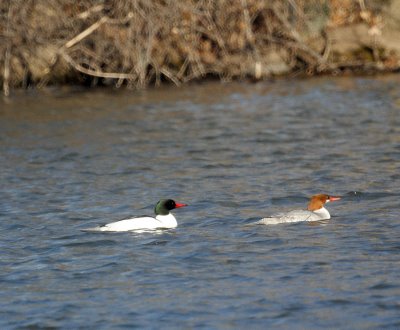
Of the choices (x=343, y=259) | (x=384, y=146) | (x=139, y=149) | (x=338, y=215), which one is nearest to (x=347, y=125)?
(x=384, y=146)

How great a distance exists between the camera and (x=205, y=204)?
1178 cm

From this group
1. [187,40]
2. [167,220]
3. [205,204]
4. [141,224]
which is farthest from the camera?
[187,40]

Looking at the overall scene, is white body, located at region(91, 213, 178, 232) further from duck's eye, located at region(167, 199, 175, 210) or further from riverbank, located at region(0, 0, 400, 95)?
riverbank, located at region(0, 0, 400, 95)

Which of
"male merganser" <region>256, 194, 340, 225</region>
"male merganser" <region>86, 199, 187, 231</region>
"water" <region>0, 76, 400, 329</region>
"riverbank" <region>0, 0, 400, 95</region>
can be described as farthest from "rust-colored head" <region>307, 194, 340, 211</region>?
"riverbank" <region>0, 0, 400, 95</region>

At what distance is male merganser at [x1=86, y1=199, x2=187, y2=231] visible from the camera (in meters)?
10.2

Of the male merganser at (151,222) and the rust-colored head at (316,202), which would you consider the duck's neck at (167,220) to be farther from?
the rust-colored head at (316,202)

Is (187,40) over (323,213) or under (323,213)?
over

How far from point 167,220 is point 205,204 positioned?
128cm

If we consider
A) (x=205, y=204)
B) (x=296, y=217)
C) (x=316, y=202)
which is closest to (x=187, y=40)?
(x=205, y=204)

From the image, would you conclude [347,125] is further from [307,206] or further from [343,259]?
[343,259]

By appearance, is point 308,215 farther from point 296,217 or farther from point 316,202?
point 316,202

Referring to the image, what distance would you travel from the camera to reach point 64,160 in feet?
49.1

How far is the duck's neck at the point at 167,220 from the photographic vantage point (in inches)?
414

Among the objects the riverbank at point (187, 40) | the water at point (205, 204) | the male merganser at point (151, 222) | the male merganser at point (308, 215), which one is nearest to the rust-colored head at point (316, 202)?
the male merganser at point (308, 215)
